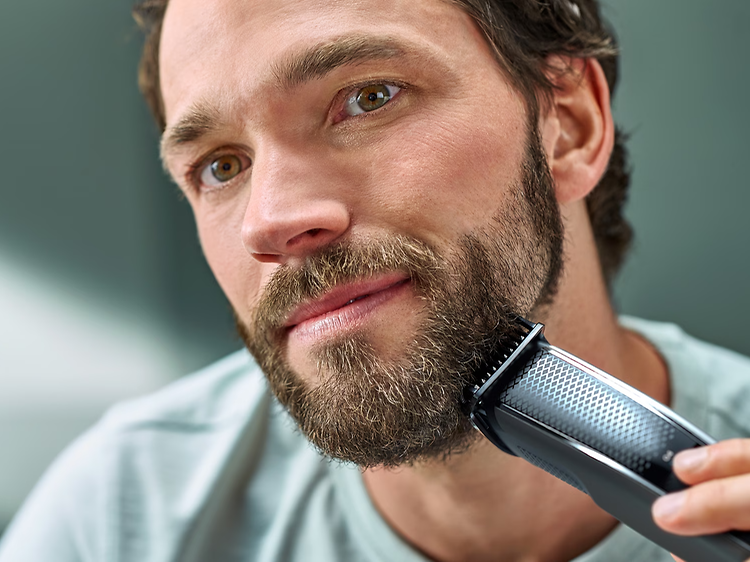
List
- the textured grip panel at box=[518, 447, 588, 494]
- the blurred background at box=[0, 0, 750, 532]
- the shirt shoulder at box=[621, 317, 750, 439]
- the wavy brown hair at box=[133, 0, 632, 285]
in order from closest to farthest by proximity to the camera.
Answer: the textured grip panel at box=[518, 447, 588, 494] → the wavy brown hair at box=[133, 0, 632, 285] → the shirt shoulder at box=[621, 317, 750, 439] → the blurred background at box=[0, 0, 750, 532]

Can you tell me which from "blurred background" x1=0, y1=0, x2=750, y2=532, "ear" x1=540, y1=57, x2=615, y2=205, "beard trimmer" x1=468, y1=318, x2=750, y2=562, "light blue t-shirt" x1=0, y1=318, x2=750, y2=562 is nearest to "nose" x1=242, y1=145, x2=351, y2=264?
"beard trimmer" x1=468, y1=318, x2=750, y2=562

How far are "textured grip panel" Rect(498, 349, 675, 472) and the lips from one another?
0.53 feet

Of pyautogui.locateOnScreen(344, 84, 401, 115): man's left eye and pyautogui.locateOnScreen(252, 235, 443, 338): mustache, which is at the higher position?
pyautogui.locateOnScreen(344, 84, 401, 115): man's left eye

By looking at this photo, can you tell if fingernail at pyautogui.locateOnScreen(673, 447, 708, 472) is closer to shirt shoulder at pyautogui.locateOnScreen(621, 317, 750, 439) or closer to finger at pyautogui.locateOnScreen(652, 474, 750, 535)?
finger at pyautogui.locateOnScreen(652, 474, 750, 535)

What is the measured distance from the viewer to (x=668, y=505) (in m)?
0.61

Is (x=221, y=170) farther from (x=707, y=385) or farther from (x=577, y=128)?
(x=707, y=385)

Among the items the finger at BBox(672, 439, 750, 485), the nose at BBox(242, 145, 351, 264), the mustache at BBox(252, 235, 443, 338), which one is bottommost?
the finger at BBox(672, 439, 750, 485)

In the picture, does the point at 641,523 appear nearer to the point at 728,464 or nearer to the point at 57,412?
the point at 728,464

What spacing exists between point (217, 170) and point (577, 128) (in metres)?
0.50

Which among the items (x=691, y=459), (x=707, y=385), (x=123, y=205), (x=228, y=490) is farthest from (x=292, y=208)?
(x=123, y=205)

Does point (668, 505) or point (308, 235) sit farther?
point (308, 235)

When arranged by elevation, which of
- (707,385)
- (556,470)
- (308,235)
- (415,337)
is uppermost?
(308,235)

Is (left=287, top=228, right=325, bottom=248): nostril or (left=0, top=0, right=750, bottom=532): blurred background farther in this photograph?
(left=0, top=0, right=750, bottom=532): blurred background

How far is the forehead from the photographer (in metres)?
0.83
